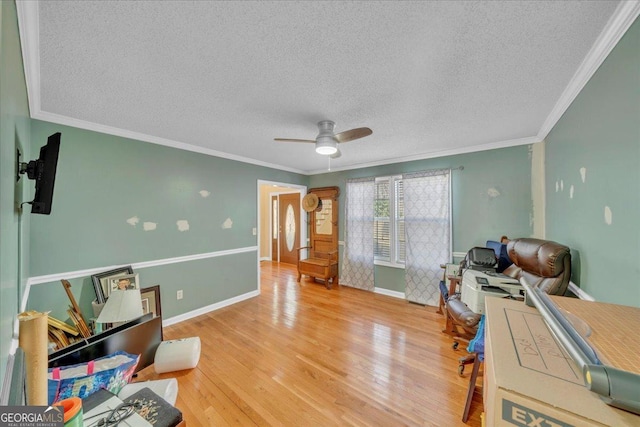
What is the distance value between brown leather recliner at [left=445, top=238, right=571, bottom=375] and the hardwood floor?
1.39 feet

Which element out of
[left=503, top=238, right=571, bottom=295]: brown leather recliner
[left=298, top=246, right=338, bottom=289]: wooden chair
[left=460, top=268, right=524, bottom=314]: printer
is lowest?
[left=298, top=246, right=338, bottom=289]: wooden chair

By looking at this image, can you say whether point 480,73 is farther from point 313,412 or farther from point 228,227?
point 228,227

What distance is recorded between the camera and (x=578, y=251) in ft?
5.90

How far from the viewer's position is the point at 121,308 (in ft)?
5.87

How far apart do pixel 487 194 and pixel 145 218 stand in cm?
450

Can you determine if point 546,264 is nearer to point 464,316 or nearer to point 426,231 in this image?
point 464,316

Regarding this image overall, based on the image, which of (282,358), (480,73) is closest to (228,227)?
(282,358)

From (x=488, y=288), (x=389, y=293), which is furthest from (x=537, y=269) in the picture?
(x=389, y=293)

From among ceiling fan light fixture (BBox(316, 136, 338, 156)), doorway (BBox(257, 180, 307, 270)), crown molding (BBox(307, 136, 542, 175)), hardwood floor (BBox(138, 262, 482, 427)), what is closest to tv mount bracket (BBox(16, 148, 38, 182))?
hardwood floor (BBox(138, 262, 482, 427))

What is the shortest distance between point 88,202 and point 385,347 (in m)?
3.51

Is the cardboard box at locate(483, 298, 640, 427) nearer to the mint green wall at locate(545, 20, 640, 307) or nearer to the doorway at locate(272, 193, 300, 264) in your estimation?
the mint green wall at locate(545, 20, 640, 307)

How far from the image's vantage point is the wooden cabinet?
460 cm

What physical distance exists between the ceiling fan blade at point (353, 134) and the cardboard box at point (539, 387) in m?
1.81

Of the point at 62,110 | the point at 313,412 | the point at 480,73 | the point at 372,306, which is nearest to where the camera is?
the point at 480,73
